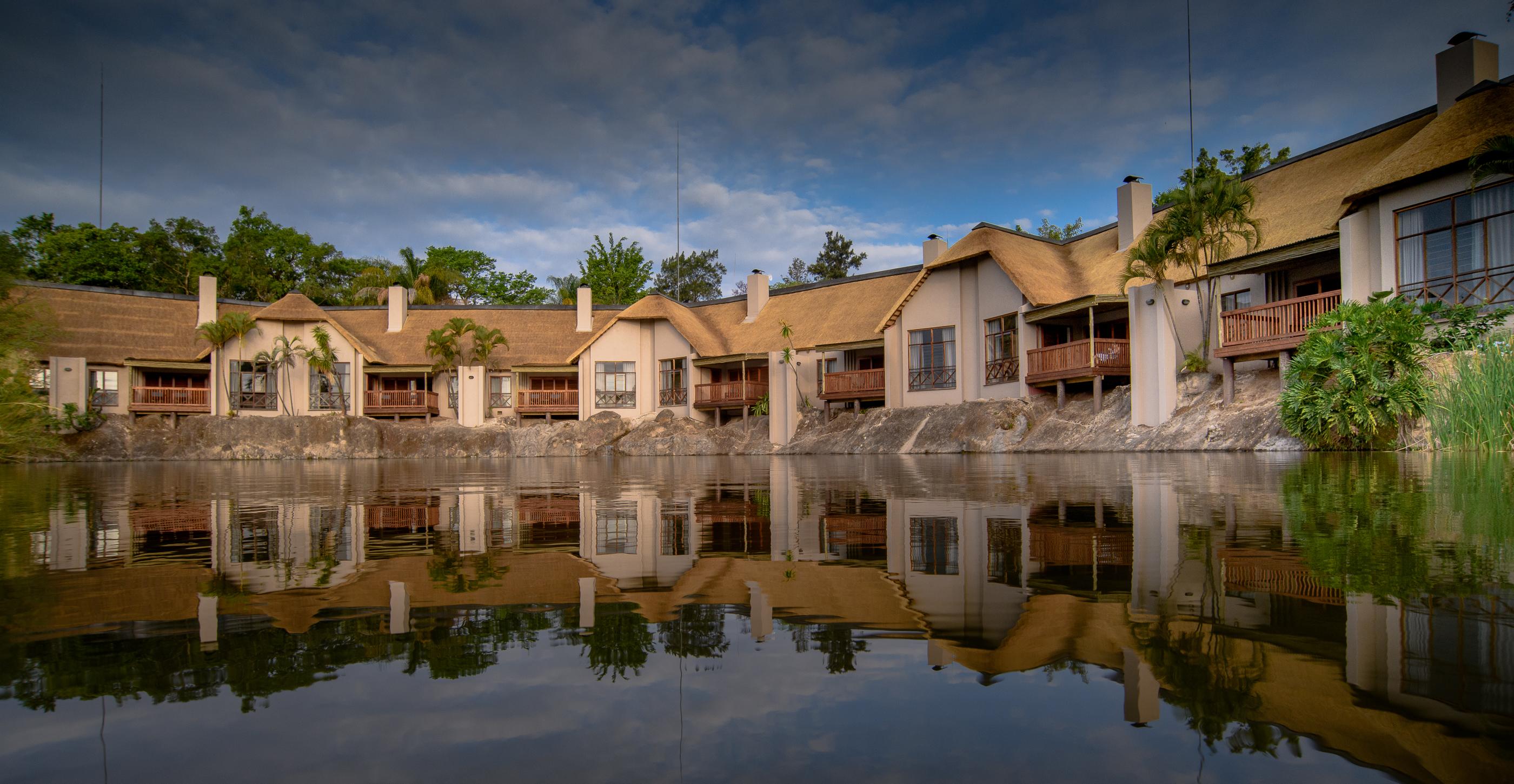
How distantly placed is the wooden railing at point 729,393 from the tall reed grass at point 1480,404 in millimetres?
28831

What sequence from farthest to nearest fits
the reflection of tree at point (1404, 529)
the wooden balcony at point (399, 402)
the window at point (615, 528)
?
the wooden balcony at point (399, 402)
the window at point (615, 528)
the reflection of tree at point (1404, 529)

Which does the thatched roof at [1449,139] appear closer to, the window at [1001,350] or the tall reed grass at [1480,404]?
the tall reed grass at [1480,404]

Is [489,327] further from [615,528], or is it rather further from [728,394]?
[615,528]

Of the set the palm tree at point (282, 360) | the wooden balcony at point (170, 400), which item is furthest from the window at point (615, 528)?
the wooden balcony at point (170, 400)

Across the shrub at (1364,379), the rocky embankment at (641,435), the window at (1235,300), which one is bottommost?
the rocky embankment at (641,435)

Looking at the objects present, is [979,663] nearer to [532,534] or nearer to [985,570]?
[985,570]

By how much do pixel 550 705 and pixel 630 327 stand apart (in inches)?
1750

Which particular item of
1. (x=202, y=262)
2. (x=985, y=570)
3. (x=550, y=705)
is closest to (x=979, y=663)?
(x=550, y=705)

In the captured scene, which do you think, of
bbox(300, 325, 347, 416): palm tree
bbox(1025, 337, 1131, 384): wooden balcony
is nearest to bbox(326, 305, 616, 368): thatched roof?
bbox(300, 325, 347, 416): palm tree

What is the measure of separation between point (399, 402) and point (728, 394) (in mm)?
20397

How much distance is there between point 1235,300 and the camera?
84.1 feet

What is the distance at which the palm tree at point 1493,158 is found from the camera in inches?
604

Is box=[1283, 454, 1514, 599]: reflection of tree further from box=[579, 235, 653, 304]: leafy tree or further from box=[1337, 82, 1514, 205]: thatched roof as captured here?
box=[579, 235, 653, 304]: leafy tree

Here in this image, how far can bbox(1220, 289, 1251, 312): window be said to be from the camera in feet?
83.0
